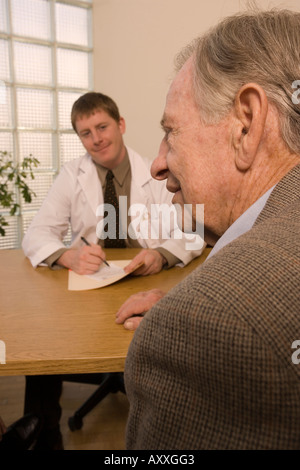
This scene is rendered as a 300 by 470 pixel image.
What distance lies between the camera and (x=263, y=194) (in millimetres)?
685

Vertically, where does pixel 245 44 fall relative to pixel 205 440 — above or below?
above

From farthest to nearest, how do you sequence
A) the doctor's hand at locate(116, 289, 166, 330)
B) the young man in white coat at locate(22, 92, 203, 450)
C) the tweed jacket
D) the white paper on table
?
1. the young man in white coat at locate(22, 92, 203, 450)
2. the white paper on table
3. the doctor's hand at locate(116, 289, 166, 330)
4. the tweed jacket

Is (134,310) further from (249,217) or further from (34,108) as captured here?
(34,108)

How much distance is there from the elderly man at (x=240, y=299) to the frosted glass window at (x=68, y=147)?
158 inches

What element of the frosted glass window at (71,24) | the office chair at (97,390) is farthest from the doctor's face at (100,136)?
the frosted glass window at (71,24)

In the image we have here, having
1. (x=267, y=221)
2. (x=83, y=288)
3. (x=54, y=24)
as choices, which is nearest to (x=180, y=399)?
(x=267, y=221)

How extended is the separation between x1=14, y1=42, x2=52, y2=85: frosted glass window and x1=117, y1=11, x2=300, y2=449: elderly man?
12.8ft

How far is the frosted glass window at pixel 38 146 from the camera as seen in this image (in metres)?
4.28

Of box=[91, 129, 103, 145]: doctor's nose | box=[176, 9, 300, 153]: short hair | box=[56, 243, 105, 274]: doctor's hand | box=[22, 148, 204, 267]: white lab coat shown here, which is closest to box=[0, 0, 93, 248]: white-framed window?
box=[22, 148, 204, 267]: white lab coat

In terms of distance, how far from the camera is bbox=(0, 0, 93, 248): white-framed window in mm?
4066

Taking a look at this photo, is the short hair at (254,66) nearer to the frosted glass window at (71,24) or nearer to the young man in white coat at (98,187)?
the young man in white coat at (98,187)

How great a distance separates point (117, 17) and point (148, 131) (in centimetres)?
124

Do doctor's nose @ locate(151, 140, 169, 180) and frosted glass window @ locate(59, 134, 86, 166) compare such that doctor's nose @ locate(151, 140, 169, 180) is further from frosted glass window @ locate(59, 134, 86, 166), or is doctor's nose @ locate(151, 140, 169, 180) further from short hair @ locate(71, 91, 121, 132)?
frosted glass window @ locate(59, 134, 86, 166)

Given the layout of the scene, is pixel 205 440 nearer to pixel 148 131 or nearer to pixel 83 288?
pixel 83 288
